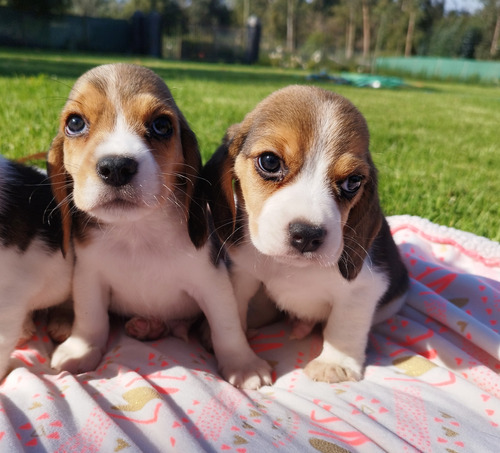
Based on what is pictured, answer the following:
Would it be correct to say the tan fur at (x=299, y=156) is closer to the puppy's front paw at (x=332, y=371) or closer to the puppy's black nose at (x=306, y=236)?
the puppy's black nose at (x=306, y=236)

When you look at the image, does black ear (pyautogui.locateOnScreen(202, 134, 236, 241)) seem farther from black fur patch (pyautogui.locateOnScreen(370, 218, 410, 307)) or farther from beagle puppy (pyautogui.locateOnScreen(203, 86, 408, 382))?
black fur patch (pyautogui.locateOnScreen(370, 218, 410, 307))

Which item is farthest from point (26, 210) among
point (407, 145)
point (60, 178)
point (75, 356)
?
point (407, 145)

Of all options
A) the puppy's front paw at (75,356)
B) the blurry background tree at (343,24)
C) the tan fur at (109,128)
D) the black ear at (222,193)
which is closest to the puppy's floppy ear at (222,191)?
the black ear at (222,193)

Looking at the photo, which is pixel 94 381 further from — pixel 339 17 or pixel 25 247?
pixel 339 17

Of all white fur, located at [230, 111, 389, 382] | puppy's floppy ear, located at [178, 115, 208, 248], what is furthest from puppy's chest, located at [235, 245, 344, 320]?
puppy's floppy ear, located at [178, 115, 208, 248]

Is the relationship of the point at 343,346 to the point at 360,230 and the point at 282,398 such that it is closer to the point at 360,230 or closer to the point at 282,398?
the point at 282,398

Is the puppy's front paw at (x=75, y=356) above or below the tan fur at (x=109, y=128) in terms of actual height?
below

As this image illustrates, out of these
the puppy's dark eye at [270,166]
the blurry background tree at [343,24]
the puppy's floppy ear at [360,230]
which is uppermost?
the blurry background tree at [343,24]

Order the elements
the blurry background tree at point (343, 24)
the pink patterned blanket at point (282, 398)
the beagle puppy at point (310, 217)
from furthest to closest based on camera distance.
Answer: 1. the blurry background tree at point (343, 24)
2. the beagle puppy at point (310, 217)
3. the pink patterned blanket at point (282, 398)
